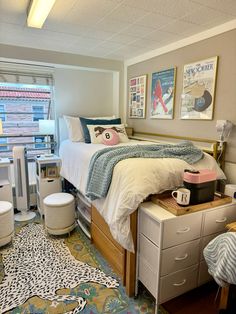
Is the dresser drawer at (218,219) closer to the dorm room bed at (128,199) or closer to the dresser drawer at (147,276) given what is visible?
the dorm room bed at (128,199)

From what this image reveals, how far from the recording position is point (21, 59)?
2.92m

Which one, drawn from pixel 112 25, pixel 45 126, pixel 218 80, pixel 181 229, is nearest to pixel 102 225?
pixel 181 229

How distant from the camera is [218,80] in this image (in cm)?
224

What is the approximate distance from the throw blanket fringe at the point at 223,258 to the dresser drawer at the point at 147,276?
0.39 m

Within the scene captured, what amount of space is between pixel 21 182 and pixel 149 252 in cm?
203

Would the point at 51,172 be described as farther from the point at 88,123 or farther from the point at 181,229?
the point at 181,229

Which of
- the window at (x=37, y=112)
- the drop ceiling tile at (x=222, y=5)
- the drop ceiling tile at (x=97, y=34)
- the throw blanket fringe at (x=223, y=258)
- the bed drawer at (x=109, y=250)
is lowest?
the bed drawer at (x=109, y=250)

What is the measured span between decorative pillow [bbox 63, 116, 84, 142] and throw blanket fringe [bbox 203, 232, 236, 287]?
89.6 inches

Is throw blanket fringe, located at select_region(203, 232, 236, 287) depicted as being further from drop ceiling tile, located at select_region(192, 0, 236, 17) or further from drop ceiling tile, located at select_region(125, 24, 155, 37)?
drop ceiling tile, located at select_region(125, 24, 155, 37)

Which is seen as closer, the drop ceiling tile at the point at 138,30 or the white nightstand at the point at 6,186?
the drop ceiling tile at the point at 138,30

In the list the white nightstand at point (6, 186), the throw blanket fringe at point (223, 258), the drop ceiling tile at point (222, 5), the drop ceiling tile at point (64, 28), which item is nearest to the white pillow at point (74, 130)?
the white nightstand at point (6, 186)

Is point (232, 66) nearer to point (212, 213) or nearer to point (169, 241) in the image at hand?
point (212, 213)

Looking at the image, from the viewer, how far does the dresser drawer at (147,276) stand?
1471 millimetres

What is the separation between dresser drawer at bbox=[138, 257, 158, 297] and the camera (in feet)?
4.83
